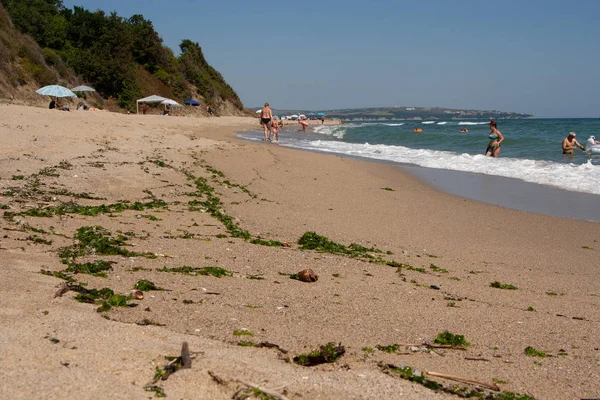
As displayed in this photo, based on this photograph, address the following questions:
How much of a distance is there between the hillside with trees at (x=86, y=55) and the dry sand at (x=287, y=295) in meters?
24.8

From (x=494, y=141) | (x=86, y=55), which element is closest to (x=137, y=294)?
(x=494, y=141)

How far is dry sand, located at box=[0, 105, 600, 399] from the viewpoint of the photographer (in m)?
2.46

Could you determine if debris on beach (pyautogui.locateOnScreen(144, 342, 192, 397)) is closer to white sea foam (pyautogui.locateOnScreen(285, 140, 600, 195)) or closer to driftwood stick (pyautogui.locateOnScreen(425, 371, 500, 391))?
driftwood stick (pyautogui.locateOnScreen(425, 371, 500, 391))

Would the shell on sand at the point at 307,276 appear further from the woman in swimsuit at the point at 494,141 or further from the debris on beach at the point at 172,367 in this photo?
the woman in swimsuit at the point at 494,141

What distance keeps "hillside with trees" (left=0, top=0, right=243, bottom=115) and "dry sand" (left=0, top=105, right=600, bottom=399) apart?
81.4ft

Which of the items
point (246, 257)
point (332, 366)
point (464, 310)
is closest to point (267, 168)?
point (246, 257)

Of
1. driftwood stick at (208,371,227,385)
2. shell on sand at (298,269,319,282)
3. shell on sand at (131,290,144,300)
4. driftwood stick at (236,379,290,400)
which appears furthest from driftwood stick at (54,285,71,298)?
shell on sand at (298,269,319,282)

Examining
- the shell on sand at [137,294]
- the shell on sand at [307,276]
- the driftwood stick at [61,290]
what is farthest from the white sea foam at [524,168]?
the driftwood stick at [61,290]

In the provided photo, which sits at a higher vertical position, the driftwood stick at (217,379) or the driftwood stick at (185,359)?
the driftwood stick at (185,359)

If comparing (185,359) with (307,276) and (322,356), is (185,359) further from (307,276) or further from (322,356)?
(307,276)

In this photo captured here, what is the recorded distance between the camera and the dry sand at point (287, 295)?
2.46 m

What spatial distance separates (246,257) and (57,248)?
1.62 m

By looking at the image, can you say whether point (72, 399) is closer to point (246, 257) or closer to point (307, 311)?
point (307, 311)

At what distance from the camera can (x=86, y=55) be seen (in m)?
38.7
